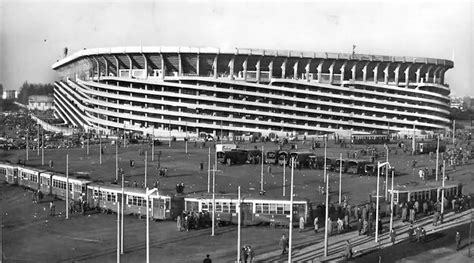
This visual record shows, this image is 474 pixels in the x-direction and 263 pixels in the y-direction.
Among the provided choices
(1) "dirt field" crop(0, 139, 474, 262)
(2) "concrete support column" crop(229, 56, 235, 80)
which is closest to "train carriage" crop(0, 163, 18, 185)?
(1) "dirt field" crop(0, 139, 474, 262)

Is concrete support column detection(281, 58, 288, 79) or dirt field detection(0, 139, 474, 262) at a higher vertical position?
concrete support column detection(281, 58, 288, 79)

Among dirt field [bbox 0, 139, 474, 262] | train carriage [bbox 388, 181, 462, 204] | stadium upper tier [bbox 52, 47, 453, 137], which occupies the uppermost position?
stadium upper tier [bbox 52, 47, 453, 137]

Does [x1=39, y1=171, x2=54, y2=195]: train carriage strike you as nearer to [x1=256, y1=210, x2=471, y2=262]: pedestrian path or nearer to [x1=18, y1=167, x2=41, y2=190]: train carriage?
[x1=18, y1=167, x2=41, y2=190]: train carriage

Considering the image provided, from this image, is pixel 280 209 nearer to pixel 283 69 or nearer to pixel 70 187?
pixel 70 187

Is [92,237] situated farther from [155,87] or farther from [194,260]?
[155,87]

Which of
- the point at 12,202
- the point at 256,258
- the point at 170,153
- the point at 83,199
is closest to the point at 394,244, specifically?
the point at 256,258

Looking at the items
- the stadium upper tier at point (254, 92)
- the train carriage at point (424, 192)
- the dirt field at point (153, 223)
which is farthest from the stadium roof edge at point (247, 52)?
the train carriage at point (424, 192)

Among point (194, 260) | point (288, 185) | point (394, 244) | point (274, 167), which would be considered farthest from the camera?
point (274, 167)

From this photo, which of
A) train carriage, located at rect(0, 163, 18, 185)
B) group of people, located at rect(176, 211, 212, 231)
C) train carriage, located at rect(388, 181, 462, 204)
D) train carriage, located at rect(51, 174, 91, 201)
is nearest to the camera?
group of people, located at rect(176, 211, 212, 231)
